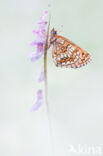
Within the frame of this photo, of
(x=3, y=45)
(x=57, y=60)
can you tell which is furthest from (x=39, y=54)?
(x=3, y=45)

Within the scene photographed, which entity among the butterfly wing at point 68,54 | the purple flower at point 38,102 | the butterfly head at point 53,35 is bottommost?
the purple flower at point 38,102

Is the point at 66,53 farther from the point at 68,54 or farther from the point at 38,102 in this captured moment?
the point at 38,102

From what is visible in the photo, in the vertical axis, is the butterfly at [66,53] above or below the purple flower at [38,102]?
above

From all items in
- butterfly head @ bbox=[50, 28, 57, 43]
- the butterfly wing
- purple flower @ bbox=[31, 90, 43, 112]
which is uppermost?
butterfly head @ bbox=[50, 28, 57, 43]

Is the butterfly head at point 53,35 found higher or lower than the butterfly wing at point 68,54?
higher

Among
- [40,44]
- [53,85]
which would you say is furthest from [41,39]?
[53,85]
